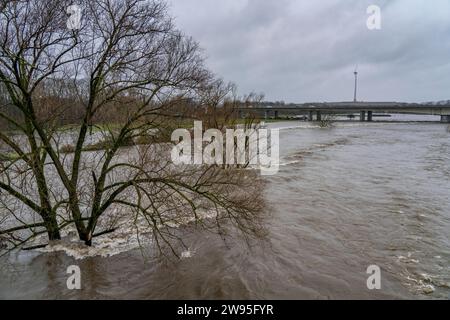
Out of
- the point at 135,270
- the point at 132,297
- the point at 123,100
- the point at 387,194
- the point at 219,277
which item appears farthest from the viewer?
the point at 387,194

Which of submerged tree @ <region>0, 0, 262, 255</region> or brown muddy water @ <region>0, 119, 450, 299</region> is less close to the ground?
submerged tree @ <region>0, 0, 262, 255</region>

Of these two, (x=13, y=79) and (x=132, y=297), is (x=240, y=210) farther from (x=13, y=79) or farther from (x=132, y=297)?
(x=13, y=79)

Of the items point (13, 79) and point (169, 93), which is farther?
point (169, 93)

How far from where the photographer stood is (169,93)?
11.9 metres

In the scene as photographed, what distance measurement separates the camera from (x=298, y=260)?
37.3ft

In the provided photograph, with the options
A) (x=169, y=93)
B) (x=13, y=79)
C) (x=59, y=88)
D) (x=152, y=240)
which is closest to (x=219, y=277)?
(x=152, y=240)

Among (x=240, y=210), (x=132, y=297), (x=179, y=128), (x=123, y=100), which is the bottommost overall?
(x=132, y=297)

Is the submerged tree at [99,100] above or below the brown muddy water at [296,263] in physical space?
above

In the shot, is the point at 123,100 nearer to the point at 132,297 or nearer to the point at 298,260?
the point at 132,297

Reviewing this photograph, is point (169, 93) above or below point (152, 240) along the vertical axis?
above

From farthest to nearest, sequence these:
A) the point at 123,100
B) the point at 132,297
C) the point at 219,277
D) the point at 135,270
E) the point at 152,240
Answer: the point at 152,240
the point at 123,100
the point at 135,270
the point at 219,277
the point at 132,297

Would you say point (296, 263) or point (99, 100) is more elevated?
point (99, 100)

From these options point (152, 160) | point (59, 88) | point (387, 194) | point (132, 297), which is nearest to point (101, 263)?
point (132, 297)

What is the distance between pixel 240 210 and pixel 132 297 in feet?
14.8
